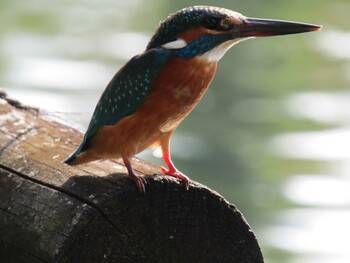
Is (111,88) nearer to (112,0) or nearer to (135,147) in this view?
(135,147)

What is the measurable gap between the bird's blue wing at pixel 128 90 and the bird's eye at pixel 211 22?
0.17m

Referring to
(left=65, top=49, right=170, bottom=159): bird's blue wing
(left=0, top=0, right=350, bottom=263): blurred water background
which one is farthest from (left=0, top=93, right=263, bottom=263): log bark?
(left=0, top=0, right=350, bottom=263): blurred water background

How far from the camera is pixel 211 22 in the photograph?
4602 mm

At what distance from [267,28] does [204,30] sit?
0.24 meters

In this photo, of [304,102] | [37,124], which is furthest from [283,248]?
[37,124]

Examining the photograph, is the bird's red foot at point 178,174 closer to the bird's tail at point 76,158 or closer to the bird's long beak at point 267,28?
the bird's tail at point 76,158

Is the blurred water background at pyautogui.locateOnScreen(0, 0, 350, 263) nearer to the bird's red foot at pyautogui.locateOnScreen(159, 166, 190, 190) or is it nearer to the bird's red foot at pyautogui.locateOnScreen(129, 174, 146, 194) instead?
the bird's red foot at pyautogui.locateOnScreen(159, 166, 190, 190)

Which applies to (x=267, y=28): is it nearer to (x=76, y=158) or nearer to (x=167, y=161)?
Answer: (x=167, y=161)

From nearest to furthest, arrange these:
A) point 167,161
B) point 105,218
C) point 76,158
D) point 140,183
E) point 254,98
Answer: point 105,218 → point 140,183 → point 76,158 → point 167,161 → point 254,98

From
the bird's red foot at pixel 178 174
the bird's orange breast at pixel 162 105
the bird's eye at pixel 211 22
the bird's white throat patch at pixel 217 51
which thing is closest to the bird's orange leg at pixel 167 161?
the bird's red foot at pixel 178 174

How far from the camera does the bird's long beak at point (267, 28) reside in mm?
4613

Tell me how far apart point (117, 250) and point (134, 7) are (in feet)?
37.4

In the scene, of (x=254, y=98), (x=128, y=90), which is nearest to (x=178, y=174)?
(x=128, y=90)

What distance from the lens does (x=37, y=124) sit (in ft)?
16.1
